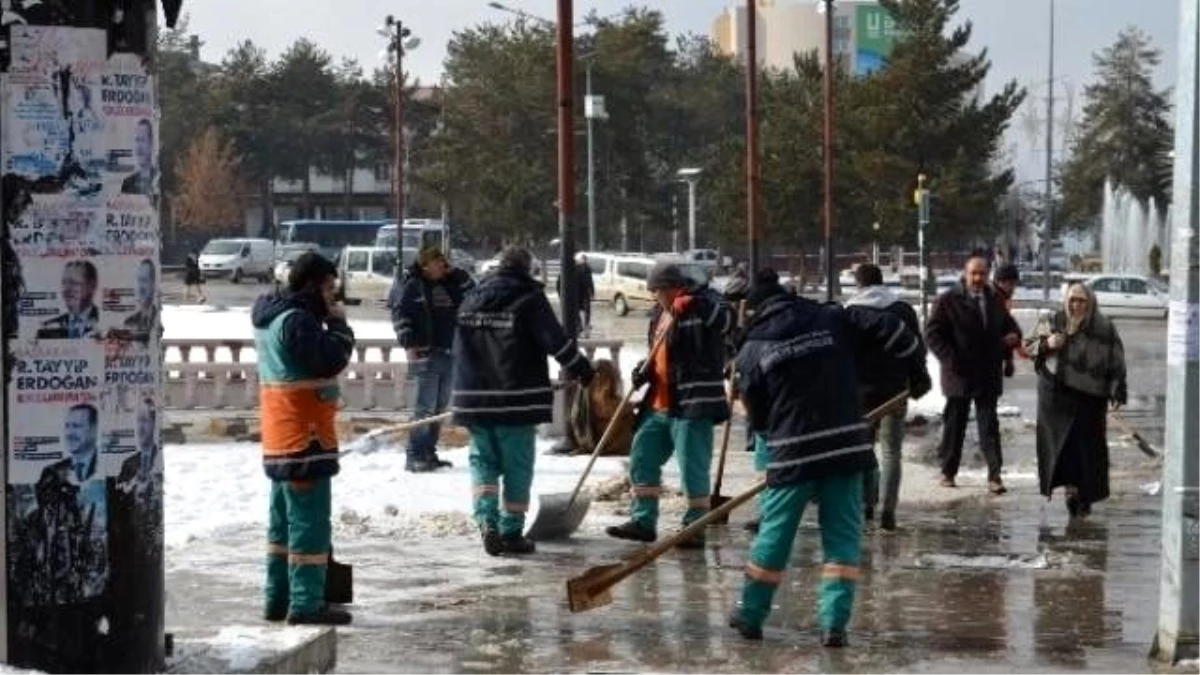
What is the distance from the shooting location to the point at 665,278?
34.3ft

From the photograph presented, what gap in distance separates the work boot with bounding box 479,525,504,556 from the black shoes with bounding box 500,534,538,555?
27 mm

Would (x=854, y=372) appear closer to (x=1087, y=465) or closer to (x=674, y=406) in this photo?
(x=674, y=406)

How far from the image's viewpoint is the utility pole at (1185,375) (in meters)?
7.10

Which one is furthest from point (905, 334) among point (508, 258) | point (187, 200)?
point (187, 200)

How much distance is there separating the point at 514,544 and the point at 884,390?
7.67ft

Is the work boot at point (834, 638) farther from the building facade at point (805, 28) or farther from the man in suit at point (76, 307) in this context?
the building facade at point (805, 28)

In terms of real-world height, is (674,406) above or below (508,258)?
below

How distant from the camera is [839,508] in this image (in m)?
7.88

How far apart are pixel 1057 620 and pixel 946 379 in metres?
4.52

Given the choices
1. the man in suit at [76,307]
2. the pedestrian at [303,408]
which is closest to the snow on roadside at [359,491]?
the pedestrian at [303,408]

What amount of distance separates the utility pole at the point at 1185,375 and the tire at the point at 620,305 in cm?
4075

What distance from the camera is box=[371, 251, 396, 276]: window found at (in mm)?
52719

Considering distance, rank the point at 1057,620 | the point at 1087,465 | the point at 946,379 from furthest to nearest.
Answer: the point at 946,379 → the point at 1087,465 → the point at 1057,620

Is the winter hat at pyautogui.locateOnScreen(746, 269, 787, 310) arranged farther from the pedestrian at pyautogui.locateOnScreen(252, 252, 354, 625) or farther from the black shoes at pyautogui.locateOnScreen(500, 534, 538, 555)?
the black shoes at pyautogui.locateOnScreen(500, 534, 538, 555)
